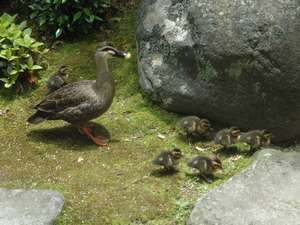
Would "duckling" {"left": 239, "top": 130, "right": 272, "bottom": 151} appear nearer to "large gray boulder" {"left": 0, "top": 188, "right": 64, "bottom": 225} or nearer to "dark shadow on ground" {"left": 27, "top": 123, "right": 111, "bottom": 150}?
"dark shadow on ground" {"left": 27, "top": 123, "right": 111, "bottom": 150}

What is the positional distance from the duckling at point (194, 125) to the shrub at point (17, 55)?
6.61ft

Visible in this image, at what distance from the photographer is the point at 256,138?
259 inches

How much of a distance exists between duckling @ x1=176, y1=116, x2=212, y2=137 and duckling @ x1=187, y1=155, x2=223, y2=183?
20.4 inches

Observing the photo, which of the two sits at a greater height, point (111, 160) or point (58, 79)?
point (58, 79)

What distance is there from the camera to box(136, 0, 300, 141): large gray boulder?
6473mm

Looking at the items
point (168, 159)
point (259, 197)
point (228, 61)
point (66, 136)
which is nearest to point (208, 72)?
point (228, 61)

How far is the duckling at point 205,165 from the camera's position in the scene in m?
6.24

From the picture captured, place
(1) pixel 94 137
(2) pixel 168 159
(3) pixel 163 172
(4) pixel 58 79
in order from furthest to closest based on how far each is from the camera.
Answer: (4) pixel 58 79 < (1) pixel 94 137 < (3) pixel 163 172 < (2) pixel 168 159

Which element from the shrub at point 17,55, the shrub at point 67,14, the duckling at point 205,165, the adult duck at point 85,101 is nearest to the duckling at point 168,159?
the duckling at point 205,165

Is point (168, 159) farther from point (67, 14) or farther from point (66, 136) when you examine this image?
point (67, 14)

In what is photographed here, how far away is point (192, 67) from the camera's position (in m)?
7.01

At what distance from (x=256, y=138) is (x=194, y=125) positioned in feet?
2.07

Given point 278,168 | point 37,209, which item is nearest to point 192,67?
point 278,168

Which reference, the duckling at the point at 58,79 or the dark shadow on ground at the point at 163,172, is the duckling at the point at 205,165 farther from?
the duckling at the point at 58,79
